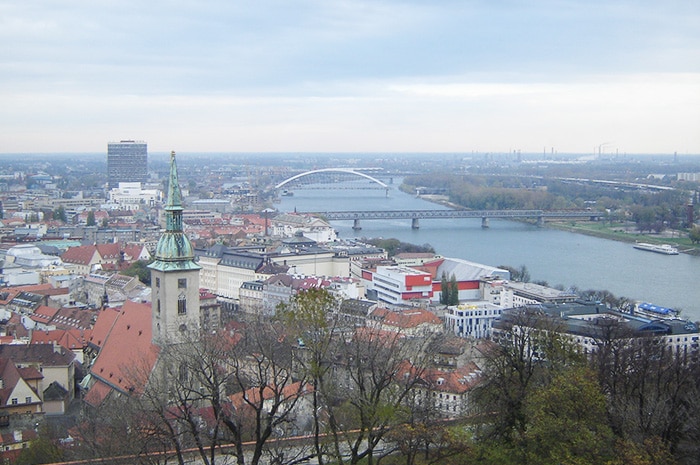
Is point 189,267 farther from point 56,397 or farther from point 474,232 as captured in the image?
point 474,232

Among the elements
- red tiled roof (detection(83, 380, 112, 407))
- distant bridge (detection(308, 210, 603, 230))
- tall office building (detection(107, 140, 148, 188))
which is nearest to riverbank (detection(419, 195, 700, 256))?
distant bridge (detection(308, 210, 603, 230))

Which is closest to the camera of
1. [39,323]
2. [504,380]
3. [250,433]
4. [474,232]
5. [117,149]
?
[504,380]

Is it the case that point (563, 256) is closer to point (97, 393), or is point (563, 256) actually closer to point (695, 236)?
point (695, 236)

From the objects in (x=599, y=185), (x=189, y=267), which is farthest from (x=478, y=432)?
(x=599, y=185)

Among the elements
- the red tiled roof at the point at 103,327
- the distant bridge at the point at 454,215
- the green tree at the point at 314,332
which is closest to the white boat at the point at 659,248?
the distant bridge at the point at 454,215

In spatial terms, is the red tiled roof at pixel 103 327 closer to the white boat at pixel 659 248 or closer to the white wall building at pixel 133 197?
the white boat at pixel 659 248

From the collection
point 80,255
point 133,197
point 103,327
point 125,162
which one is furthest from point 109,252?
point 125,162
